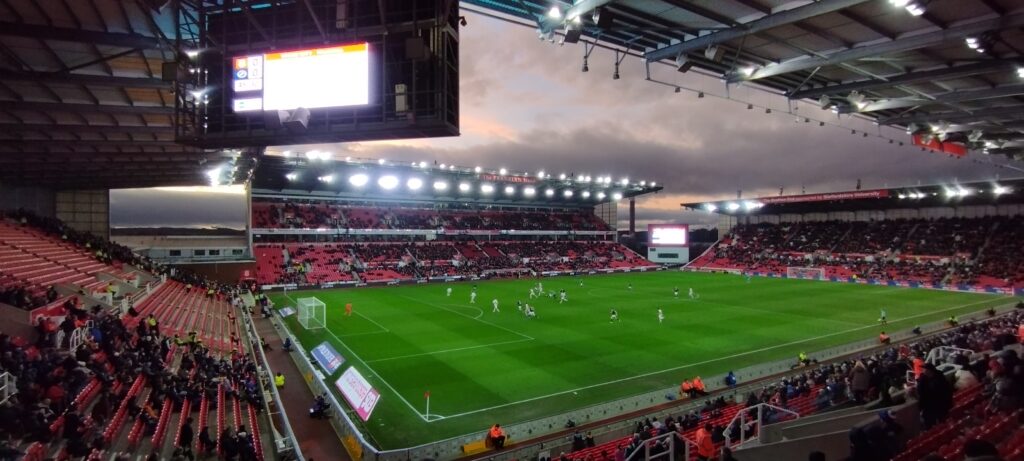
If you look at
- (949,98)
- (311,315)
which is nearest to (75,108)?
(311,315)

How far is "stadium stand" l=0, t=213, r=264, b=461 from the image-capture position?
9.16 metres

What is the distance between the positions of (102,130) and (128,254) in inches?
655

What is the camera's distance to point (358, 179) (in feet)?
192

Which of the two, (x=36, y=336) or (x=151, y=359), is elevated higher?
(x=36, y=336)

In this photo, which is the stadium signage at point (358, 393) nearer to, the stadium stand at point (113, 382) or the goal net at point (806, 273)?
the stadium stand at point (113, 382)

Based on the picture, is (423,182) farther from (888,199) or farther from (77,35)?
(888,199)

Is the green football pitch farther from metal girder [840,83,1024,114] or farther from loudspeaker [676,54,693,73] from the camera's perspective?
metal girder [840,83,1024,114]

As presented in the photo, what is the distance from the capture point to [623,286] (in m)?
50.5

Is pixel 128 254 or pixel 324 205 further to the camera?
pixel 324 205

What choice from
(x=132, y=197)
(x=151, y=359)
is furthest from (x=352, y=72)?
(x=132, y=197)

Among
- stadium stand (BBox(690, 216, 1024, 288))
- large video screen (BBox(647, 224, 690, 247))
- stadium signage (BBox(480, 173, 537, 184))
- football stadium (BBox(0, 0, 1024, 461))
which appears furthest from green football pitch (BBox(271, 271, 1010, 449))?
large video screen (BBox(647, 224, 690, 247))

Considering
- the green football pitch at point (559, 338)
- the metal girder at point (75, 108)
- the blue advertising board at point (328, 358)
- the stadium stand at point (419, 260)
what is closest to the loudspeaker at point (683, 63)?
the green football pitch at point (559, 338)

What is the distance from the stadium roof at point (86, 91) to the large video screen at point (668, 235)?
58.7m

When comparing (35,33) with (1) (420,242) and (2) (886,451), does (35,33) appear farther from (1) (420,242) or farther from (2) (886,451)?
(1) (420,242)
